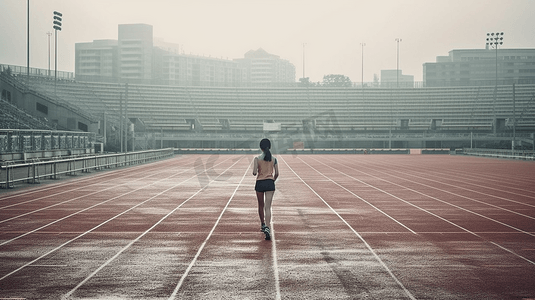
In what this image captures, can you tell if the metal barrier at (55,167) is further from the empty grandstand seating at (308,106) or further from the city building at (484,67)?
the city building at (484,67)

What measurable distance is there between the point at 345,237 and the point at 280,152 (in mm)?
58243

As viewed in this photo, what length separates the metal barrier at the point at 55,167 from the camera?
813 inches

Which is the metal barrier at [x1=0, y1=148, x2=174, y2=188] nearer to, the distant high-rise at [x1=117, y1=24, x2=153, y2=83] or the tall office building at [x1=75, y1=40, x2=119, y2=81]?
the distant high-rise at [x1=117, y1=24, x2=153, y2=83]

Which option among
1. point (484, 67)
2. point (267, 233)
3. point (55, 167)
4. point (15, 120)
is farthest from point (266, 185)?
point (484, 67)

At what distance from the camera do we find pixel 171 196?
18609 mm

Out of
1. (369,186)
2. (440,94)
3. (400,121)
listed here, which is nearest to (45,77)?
(400,121)

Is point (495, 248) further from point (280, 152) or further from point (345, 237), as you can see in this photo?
point (280, 152)

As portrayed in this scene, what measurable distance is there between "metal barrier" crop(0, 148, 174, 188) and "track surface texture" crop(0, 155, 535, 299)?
3.25 m

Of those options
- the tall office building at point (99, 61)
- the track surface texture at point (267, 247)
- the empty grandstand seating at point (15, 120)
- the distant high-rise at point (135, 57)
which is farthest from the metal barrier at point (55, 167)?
the tall office building at point (99, 61)

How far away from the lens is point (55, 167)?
2478 centimetres

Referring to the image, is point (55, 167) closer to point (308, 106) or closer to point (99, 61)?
point (308, 106)

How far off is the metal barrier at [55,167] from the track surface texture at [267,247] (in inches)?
128

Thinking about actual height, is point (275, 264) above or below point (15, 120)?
below

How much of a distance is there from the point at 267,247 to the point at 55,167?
17807 mm
